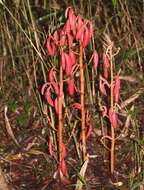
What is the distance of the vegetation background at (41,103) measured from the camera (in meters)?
2.15

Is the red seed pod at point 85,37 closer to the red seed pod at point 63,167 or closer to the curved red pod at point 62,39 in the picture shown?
the curved red pod at point 62,39

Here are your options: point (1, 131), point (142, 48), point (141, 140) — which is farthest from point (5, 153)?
point (142, 48)

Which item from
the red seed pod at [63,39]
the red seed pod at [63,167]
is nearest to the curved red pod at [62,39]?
the red seed pod at [63,39]

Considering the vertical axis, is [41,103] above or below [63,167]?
above

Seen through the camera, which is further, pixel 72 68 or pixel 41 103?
pixel 41 103

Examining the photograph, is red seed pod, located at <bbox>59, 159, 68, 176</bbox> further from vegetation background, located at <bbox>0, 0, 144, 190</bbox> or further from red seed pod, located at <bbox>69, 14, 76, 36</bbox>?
red seed pod, located at <bbox>69, 14, 76, 36</bbox>

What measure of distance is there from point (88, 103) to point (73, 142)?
256 millimetres

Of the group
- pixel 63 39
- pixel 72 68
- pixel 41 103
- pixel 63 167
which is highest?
pixel 63 39

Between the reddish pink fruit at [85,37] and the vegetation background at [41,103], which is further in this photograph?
the vegetation background at [41,103]

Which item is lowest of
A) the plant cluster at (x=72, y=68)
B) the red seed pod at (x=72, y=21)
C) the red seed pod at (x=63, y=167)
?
the red seed pod at (x=63, y=167)

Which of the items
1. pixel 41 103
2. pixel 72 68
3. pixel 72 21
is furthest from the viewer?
pixel 41 103

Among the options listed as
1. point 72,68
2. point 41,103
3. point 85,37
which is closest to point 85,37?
point 85,37

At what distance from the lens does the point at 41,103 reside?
7.33ft

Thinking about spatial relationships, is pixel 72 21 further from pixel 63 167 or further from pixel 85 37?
pixel 63 167
